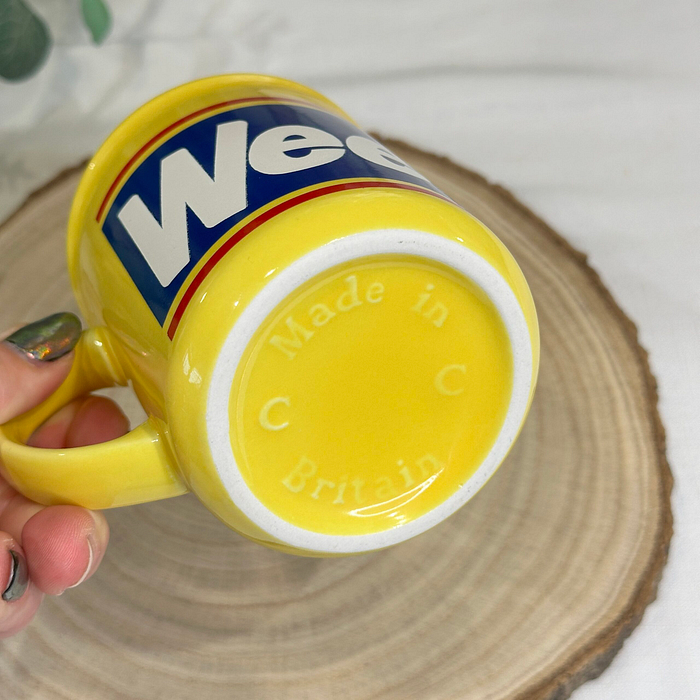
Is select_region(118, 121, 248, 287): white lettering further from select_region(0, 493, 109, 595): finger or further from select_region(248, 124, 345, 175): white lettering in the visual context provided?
select_region(0, 493, 109, 595): finger

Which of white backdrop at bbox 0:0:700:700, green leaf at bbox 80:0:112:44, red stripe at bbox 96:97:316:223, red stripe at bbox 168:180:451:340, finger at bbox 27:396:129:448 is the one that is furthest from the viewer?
white backdrop at bbox 0:0:700:700

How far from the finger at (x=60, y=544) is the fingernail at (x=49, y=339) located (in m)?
0.14

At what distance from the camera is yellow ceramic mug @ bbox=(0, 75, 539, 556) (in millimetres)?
532

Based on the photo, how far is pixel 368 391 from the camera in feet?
1.96

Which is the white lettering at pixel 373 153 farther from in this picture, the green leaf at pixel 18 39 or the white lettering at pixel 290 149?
the green leaf at pixel 18 39

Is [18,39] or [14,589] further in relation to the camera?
[18,39]

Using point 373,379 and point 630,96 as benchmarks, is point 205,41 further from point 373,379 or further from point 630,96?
point 373,379

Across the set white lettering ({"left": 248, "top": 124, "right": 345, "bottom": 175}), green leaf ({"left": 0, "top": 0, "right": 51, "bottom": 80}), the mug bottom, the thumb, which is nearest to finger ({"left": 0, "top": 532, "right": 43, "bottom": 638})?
the thumb

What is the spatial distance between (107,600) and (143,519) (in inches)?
3.4

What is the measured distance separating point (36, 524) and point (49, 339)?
0.17 meters

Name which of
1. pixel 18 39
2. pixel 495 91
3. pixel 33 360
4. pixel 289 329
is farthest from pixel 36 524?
pixel 495 91

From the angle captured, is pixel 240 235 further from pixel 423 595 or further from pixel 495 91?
pixel 495 91

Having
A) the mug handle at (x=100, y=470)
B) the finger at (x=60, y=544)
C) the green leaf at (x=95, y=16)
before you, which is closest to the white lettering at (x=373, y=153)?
the mug handle at (x=100, y=470)

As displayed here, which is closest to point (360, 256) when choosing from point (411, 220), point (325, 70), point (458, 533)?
point (411, 220)
